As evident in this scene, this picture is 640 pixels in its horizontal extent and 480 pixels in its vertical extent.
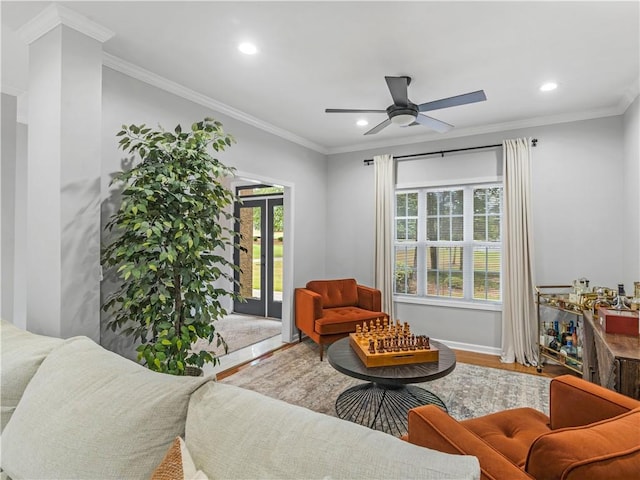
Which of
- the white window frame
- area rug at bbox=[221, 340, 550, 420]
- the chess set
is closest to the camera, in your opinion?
the chess set

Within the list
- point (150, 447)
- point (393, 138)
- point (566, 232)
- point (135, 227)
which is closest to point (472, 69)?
point (393, 138)

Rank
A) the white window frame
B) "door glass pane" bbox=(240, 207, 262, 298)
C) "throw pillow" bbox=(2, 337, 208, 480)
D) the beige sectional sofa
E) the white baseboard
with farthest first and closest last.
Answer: "door glass pane" bbox=(240, 207, 262, 298) → the white window frame → the white baseboard → "throw pillow" bbox=(2, 337, 208, 480) → the beige sectional sofa

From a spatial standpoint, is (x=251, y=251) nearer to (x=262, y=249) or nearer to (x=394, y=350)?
(x=262, y=249)

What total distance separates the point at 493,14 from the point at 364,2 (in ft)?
2.70

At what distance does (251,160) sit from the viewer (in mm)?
4031

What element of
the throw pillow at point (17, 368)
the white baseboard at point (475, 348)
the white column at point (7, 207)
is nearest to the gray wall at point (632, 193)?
the white baseboard at point (475, 348)

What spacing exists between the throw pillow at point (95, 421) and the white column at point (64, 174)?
989 millimetres

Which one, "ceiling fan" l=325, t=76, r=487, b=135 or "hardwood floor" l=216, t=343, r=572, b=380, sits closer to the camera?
"ceiling fan" l=325, t=76, r=487, b=135

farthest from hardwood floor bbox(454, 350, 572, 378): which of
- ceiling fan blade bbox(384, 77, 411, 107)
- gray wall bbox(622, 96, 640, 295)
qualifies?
ceiling fan blade bbox(384, 77, 411, 107)

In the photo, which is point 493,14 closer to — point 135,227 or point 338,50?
point 338,50

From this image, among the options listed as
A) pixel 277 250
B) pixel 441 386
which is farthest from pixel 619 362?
pixel 277 250

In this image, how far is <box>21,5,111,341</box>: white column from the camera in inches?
84.8

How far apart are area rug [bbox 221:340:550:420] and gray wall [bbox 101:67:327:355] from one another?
1067 millimetres

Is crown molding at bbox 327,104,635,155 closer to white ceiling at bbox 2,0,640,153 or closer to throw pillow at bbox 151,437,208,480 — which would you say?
white ceiling at bbox 2,0,640,153
